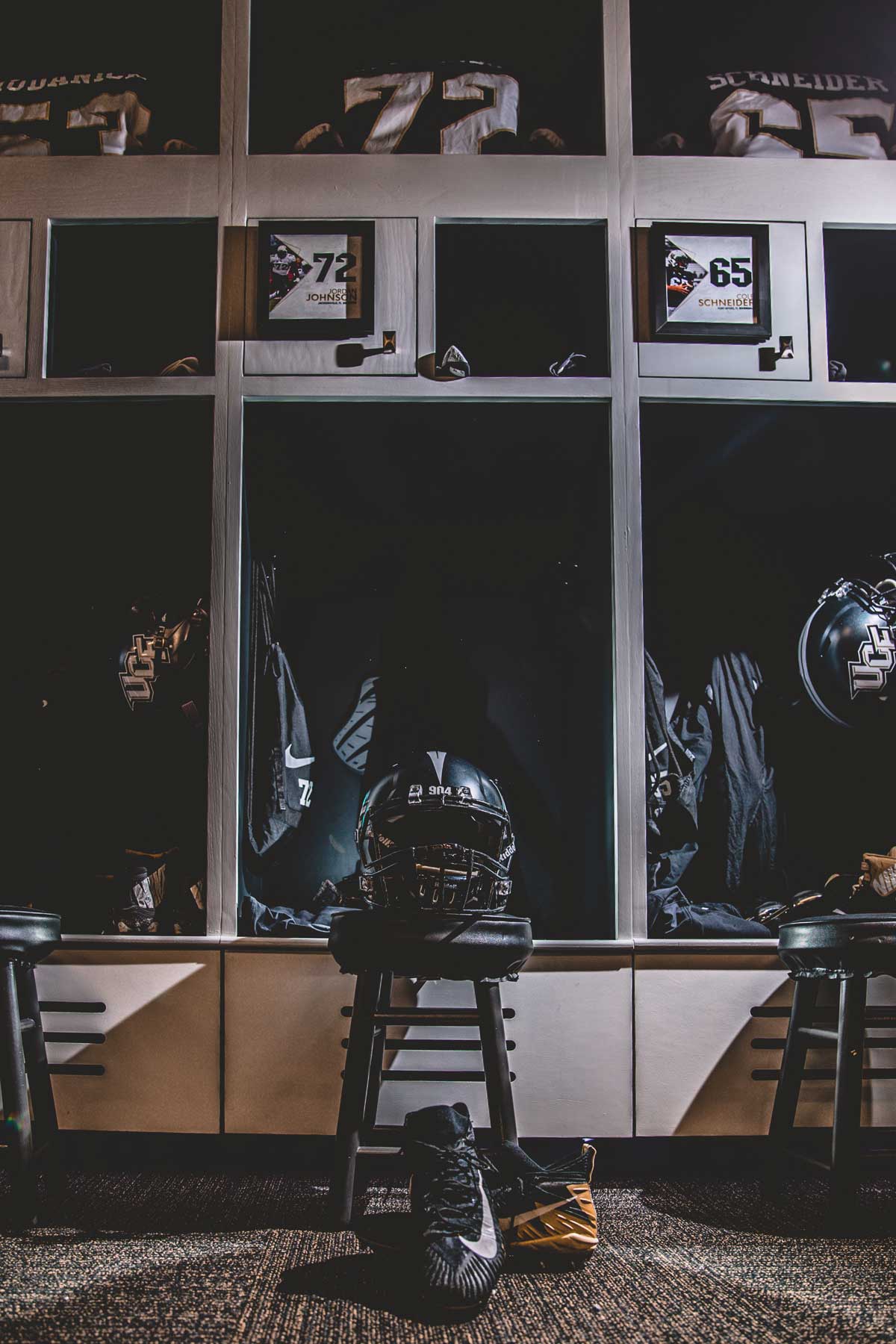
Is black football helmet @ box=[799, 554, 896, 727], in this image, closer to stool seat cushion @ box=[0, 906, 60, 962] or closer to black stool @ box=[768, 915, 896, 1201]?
black stool @ box=[768, 915, 896, 1201]

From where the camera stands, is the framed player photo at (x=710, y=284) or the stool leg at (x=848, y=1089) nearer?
the stool leg at (x=848, y=1089)

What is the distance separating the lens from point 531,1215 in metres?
1.42

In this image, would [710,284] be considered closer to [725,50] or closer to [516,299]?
[516,299]

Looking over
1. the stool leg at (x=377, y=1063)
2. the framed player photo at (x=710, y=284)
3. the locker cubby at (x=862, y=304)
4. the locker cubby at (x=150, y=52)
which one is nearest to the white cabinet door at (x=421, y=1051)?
the stool leg at (x=377, y=1063)

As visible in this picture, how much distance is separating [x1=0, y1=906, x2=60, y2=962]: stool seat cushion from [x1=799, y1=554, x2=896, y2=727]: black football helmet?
5.92 feet

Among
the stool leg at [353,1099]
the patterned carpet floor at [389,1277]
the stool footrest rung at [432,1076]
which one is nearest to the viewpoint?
the patterned carpet floor at [389,1277]

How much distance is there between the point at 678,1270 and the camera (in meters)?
1.42

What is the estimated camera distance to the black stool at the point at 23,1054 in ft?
5.22

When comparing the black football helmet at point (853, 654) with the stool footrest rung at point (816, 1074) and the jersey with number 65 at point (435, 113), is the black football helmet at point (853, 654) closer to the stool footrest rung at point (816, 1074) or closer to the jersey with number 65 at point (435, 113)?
the stool footrest rung at point (816, 1074)

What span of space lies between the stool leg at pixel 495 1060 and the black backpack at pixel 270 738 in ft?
2.37

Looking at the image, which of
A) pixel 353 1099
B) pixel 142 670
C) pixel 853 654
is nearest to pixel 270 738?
pixel 142 670

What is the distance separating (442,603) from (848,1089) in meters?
1.50

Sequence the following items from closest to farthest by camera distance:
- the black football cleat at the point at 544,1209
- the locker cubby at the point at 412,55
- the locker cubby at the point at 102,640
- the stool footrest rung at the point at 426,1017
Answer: the black football cleat at the point at 544,1209 → the stool footrest rung at the point at 426,1017 → the locker cubby at the point at 102,640 → the locker cubby at the point at 412,55

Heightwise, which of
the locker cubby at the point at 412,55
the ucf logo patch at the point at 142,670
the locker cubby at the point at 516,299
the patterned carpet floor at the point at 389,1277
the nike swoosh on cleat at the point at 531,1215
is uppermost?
the locker cubby at the point at 412,55
